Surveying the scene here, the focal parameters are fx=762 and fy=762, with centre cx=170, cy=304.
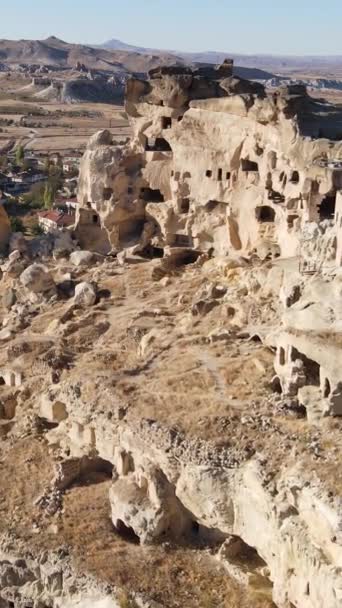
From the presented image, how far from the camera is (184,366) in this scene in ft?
58.1

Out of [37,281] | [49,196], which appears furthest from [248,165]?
[49,196]

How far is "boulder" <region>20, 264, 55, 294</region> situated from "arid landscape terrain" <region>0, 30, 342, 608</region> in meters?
0.07

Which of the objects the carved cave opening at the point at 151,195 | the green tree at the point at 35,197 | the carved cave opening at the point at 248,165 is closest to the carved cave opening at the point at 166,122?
the carved cave opening at the point at 151,195

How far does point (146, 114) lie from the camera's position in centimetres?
3050

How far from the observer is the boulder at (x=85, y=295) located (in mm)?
24469

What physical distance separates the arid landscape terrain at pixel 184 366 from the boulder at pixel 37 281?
69 millimetres

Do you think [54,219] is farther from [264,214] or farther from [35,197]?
[264,214]

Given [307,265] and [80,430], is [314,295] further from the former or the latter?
[80,430]

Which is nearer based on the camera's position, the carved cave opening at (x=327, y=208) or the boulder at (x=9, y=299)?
the carved cave opening at (x=327, y=208)

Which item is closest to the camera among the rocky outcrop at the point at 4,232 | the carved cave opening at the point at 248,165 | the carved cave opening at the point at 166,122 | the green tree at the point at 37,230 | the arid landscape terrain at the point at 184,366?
the arid landscape terrain at the point at 184,366

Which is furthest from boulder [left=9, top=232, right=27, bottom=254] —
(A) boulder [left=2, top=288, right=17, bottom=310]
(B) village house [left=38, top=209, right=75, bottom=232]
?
Answer: (B) village house [left=38, top=209, right=75, bottom=232]

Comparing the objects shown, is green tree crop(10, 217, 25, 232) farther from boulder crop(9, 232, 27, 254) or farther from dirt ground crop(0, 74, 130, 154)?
dirt ground crop(0, 74, 130, 154)

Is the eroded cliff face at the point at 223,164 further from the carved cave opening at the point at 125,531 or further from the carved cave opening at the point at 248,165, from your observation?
the carved cave opening at the point at 125,531

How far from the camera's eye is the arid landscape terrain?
45.4 ft
